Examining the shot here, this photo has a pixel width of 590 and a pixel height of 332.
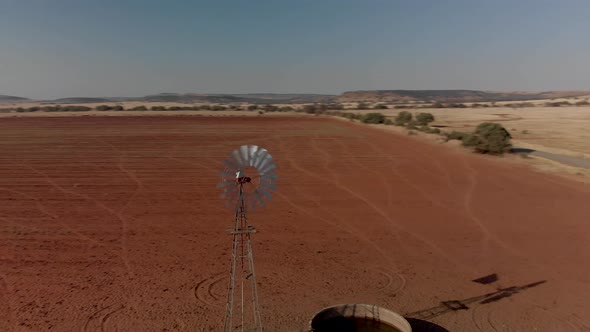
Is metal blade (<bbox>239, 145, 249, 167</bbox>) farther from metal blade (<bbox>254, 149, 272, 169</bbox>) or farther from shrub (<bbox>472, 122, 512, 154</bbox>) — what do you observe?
shrub (<bbox>472, 122, 512, 154</bbox>)

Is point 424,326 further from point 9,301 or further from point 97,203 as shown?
point 97,203

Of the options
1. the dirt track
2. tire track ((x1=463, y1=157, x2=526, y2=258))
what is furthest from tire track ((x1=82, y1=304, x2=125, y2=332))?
tire track ((x1=463, y1=157, x2=526, y2=258))

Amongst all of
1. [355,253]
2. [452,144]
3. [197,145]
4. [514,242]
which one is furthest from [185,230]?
[452,144]

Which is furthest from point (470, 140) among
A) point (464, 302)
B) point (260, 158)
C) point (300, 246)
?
point (260, 158)

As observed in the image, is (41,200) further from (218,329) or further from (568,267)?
(568,267)

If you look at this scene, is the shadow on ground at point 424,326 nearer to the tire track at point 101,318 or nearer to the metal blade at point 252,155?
the metal blade at point 252,155

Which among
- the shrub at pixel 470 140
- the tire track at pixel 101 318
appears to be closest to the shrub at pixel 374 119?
the shrub at pixel 470 140
